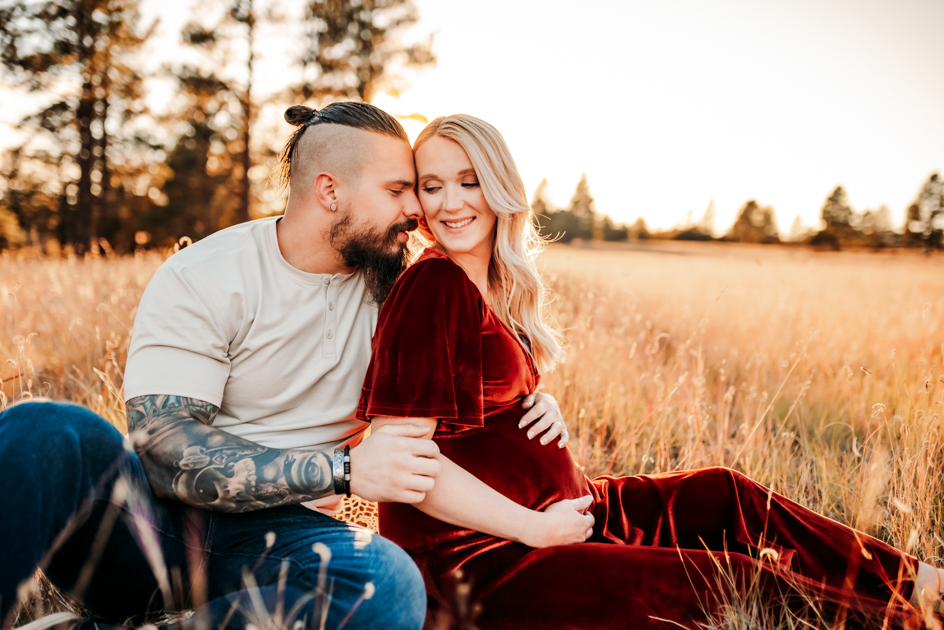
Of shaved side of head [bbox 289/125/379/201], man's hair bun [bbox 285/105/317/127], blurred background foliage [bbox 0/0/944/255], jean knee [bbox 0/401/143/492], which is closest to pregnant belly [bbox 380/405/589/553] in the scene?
jean knee [bbox 0/401/143/492]

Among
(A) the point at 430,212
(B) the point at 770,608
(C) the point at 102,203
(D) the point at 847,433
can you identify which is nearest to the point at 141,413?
(A) the point at 430,212

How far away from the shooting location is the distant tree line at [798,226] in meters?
36.6

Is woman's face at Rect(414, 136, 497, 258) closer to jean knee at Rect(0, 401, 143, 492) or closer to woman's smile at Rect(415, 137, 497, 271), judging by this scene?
woman's smile at Rect(415, 137, 497, 271)

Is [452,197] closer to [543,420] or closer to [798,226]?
[543,420]

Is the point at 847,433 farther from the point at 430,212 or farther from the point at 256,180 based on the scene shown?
the point at 256,180

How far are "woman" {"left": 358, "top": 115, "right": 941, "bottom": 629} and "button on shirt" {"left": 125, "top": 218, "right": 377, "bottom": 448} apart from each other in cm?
41

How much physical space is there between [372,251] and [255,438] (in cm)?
86

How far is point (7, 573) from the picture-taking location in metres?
1.22

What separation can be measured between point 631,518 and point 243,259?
1838 mm

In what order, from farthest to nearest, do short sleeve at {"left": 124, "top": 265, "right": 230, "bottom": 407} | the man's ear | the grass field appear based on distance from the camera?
the grass field, the man's ear, short sleeve at {"left": 124, "top": 265, "right": 230, "bottom": 407}

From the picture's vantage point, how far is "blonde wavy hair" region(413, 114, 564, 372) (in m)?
2.12

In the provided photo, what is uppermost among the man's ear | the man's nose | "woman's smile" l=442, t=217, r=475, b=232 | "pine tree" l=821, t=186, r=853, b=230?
"pine tree" l=821, t=186, r=853, b=230

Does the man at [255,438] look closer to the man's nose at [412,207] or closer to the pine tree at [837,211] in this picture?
the man's nose at [412,207]

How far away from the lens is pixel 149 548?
128 cm
